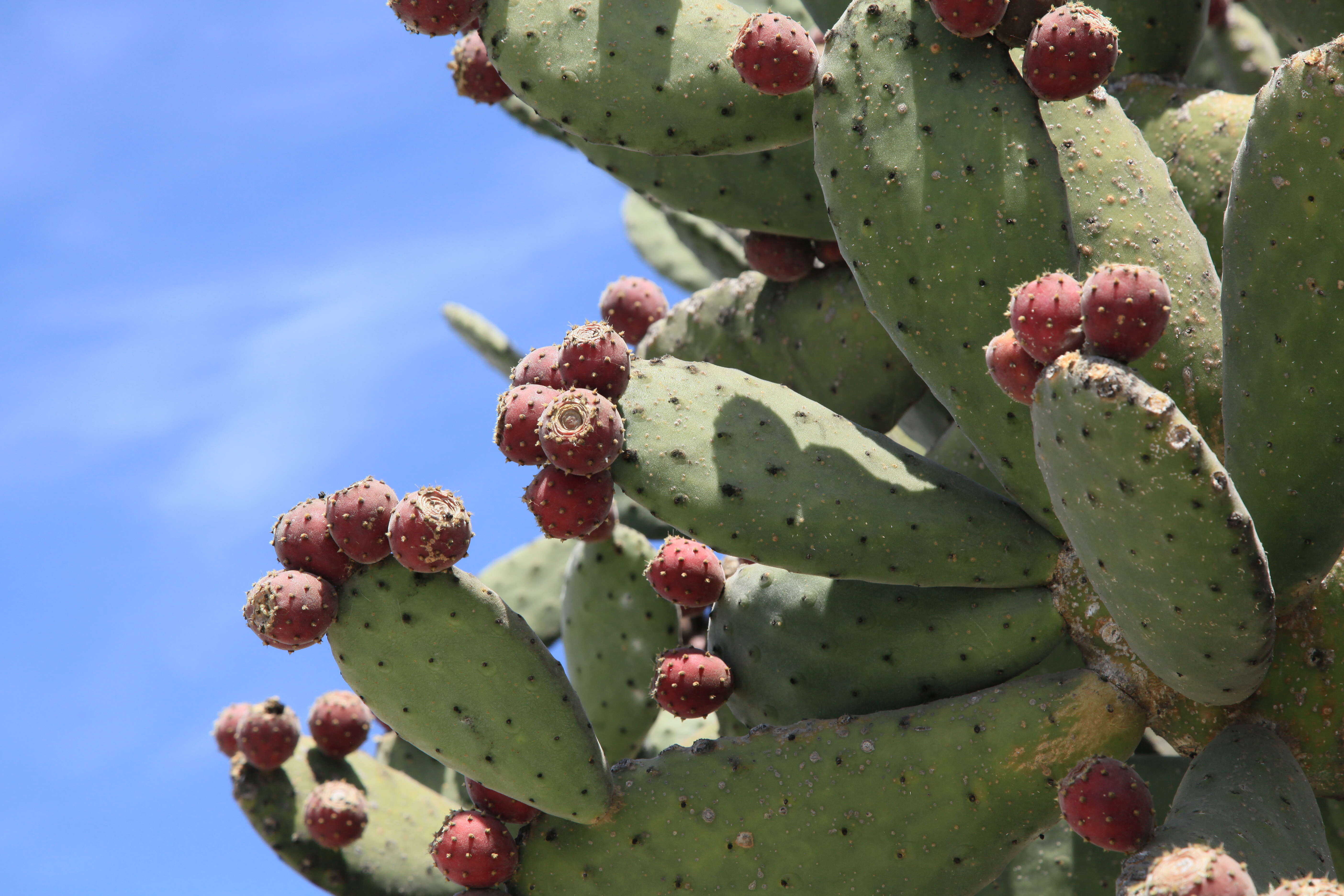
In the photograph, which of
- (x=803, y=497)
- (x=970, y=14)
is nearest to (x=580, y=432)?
(x=803, y=497)

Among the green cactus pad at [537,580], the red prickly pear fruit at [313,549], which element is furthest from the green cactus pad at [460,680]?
the green cactus pad at [537,580]

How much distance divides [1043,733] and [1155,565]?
1.61ft

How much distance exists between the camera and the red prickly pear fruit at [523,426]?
220 centimetres

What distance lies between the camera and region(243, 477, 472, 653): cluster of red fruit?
212 cm

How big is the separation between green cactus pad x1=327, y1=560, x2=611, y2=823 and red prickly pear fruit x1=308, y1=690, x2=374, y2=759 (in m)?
0.83

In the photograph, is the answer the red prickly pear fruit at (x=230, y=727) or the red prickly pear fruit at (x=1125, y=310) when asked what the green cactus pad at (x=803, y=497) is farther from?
the red prickly pear fruit at (x=230, y=727)

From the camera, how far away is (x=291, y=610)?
84.4 inches

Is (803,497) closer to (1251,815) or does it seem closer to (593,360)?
(593,360)

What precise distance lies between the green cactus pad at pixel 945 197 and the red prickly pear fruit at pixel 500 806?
103 cm

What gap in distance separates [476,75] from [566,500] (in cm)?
125

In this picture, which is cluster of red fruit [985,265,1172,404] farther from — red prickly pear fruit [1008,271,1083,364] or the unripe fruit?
the unripe fruit

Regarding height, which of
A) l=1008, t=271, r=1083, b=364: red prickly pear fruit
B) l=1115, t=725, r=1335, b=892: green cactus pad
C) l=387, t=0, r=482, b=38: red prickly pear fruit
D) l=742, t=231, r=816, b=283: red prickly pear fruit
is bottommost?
l=1115, t=725, r=1335, b=892: green cactus pad

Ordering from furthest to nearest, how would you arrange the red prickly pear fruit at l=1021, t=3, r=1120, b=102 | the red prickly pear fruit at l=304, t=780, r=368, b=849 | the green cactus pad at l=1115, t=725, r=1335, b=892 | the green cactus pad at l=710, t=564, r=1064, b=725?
the red prickly pear fruit at l=304, t=780, r=368, b=849 < the green cactus pad at l=710, t=564, r=1064, b=725 < the red prickly pear fruit at l=1021, t=3, r=1120, b=102 < the green cactus pad at l=1115, t=725, r=1335, b=892

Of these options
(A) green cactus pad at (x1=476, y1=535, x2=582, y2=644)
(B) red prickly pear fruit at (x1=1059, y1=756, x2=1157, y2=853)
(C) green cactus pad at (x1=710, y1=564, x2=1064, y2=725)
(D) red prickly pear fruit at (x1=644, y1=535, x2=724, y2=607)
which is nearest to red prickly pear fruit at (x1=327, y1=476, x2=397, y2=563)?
(D) red prickly pear fruit at (x1=644, y1=535, x2=724, y2=607)
